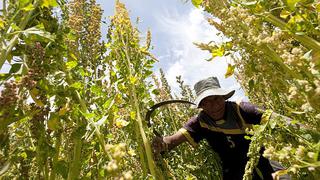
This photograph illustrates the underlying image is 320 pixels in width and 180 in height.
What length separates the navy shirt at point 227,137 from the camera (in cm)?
265

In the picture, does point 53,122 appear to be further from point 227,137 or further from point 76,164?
point 227,137

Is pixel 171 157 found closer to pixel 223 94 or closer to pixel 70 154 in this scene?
pixel 223 94

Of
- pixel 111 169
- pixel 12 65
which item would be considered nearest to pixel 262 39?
pixel 111 169

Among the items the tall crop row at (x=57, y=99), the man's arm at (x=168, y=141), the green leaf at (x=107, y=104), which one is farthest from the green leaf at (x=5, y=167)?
the man's arm at (x=168, y=141)

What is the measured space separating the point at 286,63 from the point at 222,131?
1917 millimetres

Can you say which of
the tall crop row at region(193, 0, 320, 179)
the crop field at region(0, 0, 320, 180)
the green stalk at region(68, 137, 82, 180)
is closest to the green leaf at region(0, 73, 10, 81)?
the crop field at region(0, 0, 320, 180)

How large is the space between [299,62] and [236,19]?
1.01ft

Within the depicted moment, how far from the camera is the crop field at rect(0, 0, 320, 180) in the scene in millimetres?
832

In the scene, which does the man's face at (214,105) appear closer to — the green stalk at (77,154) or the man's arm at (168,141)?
the man's arm at (168,141)

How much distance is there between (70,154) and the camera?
144 centimetres

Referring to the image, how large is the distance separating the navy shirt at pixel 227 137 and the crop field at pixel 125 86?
0.70 meters

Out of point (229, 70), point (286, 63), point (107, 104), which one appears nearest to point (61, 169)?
point (107, 104)

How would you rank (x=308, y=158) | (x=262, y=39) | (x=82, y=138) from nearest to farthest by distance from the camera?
(x=308, y=158)
(x=262, y=39)
(x=82, y=138)

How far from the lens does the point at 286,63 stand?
0.82 metres
